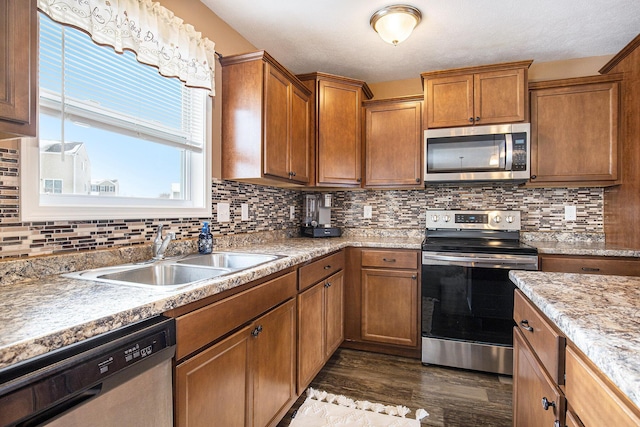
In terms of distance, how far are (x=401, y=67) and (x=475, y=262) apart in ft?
5.92

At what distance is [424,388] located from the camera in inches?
85.4

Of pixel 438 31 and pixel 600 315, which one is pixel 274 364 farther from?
pixel 438 31

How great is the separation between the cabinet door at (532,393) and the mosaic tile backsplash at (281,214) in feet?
5.67

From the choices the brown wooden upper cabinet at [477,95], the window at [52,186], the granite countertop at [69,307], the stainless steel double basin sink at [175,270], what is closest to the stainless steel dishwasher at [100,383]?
the granite countertop at [69,307]

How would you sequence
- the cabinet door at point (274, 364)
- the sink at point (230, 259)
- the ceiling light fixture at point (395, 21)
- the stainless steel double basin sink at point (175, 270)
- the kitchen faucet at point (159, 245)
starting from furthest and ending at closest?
1. the ceiling light fixture at point (395, 21)
2. the sink at point (230, 259)
3. the kitchen faucet at point (159, 245)
4. the cabinet door at point (274, 364)
5. the stainless steel double basin sink at point (175, 270)

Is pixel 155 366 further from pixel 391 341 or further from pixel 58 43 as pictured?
pixel 391 341

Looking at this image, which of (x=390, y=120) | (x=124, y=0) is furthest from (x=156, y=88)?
(x=390, y=120)

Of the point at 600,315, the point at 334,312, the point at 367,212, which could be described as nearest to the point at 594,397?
the point at 600,315

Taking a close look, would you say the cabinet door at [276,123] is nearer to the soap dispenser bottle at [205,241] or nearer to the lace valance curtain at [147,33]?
the lace valance curtain at [147,33]

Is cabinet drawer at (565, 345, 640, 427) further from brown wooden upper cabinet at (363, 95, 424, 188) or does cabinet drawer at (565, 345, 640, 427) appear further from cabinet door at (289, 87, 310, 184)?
brown wooden upper cabinet at (363, 95, 424, 188)

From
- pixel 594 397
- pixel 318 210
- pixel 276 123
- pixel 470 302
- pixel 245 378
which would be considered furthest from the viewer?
pixel 318 210

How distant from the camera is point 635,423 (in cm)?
56

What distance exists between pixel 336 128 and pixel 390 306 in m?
1.55

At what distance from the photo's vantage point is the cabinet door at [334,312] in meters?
2.33
